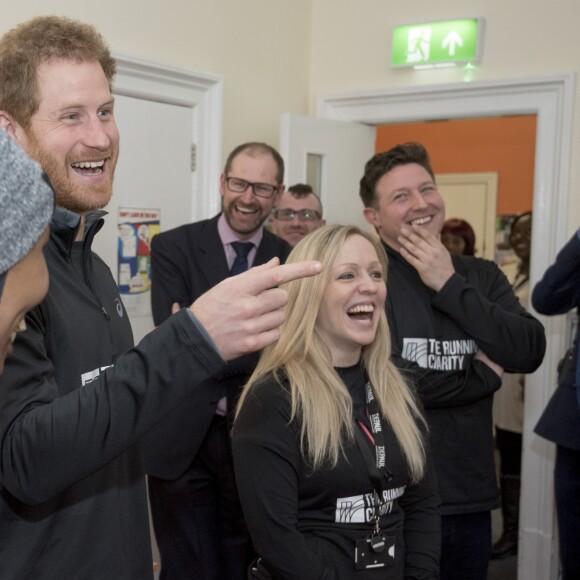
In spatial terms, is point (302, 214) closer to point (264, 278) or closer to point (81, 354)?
point (81, 354)

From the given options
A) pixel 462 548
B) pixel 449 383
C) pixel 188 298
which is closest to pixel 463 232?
pixel 188 298

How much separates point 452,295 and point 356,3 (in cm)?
253

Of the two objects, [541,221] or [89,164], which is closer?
[89,164]

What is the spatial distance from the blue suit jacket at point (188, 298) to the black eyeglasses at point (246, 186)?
0.15 m

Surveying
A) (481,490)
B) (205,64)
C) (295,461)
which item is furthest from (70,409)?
(205,64)

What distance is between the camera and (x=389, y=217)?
2.66 meters

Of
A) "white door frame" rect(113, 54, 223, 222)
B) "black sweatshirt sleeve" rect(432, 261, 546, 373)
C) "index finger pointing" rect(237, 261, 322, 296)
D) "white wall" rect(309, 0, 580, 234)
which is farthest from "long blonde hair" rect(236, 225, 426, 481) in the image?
"white wall" rect(309, 0, 580, 234)

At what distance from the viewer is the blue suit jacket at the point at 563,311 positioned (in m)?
2.53

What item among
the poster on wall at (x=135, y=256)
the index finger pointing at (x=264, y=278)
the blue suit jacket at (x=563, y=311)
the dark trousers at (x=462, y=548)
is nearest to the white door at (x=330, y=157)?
the poster on wall at (x=135, y=256)

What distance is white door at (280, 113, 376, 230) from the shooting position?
403 cm

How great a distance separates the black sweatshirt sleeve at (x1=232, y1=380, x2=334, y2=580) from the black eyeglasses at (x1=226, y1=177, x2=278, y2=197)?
1.25m

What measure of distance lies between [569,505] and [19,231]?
8.30 feet

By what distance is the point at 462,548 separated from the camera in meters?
2.38

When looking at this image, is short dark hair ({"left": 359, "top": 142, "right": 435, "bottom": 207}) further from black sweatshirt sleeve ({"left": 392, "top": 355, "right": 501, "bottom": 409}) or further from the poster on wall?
the poster on wall
